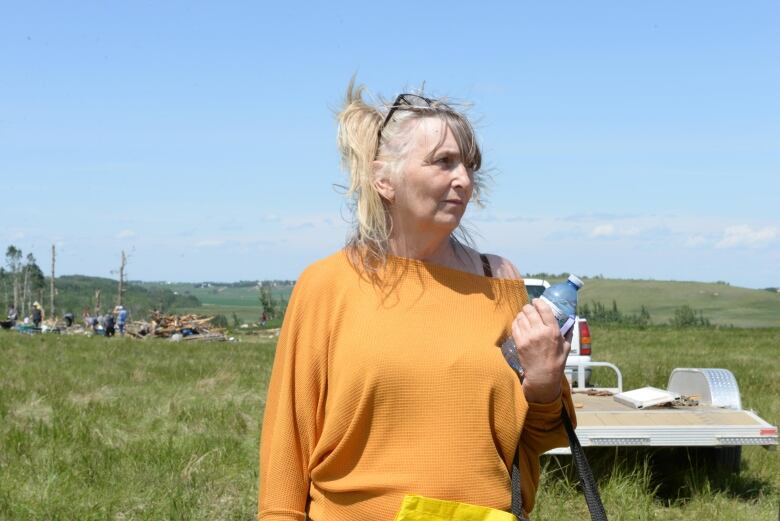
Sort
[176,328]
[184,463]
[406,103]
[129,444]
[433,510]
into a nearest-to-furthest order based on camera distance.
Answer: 1. [433,510]
2. [406,103]
3. [184,463]
4. [129,444]
5. [176,328]

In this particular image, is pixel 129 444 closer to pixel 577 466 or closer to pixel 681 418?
pixel 681 418

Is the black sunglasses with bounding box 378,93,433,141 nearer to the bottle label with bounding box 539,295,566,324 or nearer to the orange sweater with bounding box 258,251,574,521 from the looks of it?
the orange sweater with bounding box 258,251,574,521

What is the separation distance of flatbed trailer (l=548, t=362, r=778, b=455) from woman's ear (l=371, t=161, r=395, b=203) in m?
3.86

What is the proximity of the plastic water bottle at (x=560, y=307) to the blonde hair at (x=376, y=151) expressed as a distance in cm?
35

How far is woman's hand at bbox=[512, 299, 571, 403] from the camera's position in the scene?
2.30 metres

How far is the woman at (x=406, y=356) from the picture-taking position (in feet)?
7.54

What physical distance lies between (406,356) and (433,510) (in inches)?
14.0

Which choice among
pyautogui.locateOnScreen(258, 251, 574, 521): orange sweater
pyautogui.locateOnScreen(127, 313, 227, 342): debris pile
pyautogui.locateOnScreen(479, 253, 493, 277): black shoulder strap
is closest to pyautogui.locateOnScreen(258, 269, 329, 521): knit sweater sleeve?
pyautogui.locateOnScreen(258, 251, 574, 521): orange sweater

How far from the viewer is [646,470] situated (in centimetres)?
658

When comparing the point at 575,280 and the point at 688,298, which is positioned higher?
the point at 575,280

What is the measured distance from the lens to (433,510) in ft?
7.39

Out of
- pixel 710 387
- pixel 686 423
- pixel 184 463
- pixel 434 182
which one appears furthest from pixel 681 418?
pixel 434 182

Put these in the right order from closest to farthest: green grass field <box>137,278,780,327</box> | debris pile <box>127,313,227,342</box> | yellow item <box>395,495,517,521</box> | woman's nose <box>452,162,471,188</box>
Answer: yellow item <box>395,495,517,521</box>
woman's nose <box>452,162,471,188</box>
debris pile <box>127,313,227,342</box>
green grass field <box>137,278,780,327</box>

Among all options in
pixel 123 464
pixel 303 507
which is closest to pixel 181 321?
pixel 123 464
